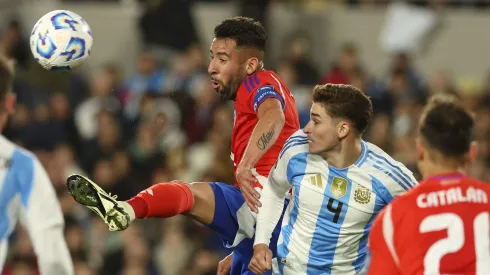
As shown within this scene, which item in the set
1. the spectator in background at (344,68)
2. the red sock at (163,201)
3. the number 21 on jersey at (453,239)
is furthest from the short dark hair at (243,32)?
the spectator in background at (344,68)

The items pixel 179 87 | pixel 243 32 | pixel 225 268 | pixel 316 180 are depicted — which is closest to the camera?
pixel 316 180

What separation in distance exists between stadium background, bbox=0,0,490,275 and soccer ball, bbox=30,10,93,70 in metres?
3.91

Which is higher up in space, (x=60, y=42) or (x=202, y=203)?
(x=60, y=42)

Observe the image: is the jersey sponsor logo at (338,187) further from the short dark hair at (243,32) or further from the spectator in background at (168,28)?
the spectator in background at (168,28)

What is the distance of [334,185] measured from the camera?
6254mm

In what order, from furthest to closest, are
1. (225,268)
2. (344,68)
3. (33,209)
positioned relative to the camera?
1. (344,68)
2. (225,268)
3. (33,209)

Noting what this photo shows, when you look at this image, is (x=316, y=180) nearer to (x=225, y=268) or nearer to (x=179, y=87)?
(x=225, y=268)

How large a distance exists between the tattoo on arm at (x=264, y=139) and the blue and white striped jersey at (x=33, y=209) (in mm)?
1312

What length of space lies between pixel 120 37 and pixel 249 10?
81.7 inches

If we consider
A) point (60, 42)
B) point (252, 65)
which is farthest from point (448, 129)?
point (60, 42)

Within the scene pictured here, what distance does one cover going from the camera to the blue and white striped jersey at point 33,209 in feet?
19.6

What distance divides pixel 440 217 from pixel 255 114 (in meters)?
2.12

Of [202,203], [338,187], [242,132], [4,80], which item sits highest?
[4,80]

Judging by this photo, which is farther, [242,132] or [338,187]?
[242,132]
